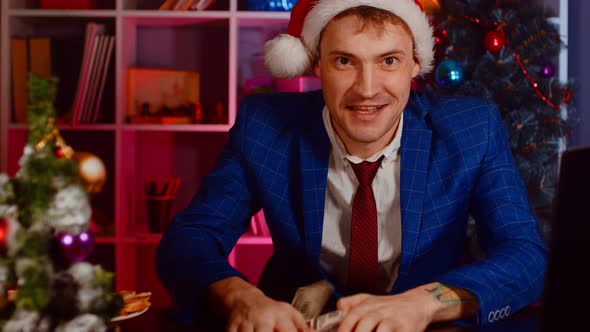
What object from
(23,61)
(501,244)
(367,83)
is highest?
(23,61)

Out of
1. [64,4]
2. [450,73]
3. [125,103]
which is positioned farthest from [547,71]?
[64,4]

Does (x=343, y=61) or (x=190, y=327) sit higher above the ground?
(x=343, y=61)

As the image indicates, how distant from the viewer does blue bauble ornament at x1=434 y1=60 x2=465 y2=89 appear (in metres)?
2.46

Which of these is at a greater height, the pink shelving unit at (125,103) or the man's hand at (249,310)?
the pink shelving unit at (125,103)

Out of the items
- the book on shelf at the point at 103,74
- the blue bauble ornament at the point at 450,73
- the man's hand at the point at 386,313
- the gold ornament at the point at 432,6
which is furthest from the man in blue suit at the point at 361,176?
the book on shelf at the point at 103,74

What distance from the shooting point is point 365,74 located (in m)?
1.43

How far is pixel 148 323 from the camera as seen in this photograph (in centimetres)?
104

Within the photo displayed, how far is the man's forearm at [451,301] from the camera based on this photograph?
108 cm

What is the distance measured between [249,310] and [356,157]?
2.00 feet

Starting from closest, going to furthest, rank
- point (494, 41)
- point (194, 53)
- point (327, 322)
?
point (327, 322), point (494, 41), point (194, 53)

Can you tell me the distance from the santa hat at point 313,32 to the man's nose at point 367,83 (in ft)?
0.48

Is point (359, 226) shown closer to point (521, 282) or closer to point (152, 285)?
point (521, 282)

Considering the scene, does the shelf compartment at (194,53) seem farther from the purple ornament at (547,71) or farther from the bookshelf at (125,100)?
the purple ornament at (547,71)

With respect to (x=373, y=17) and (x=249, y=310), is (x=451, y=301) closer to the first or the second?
(x=249, y=310)
